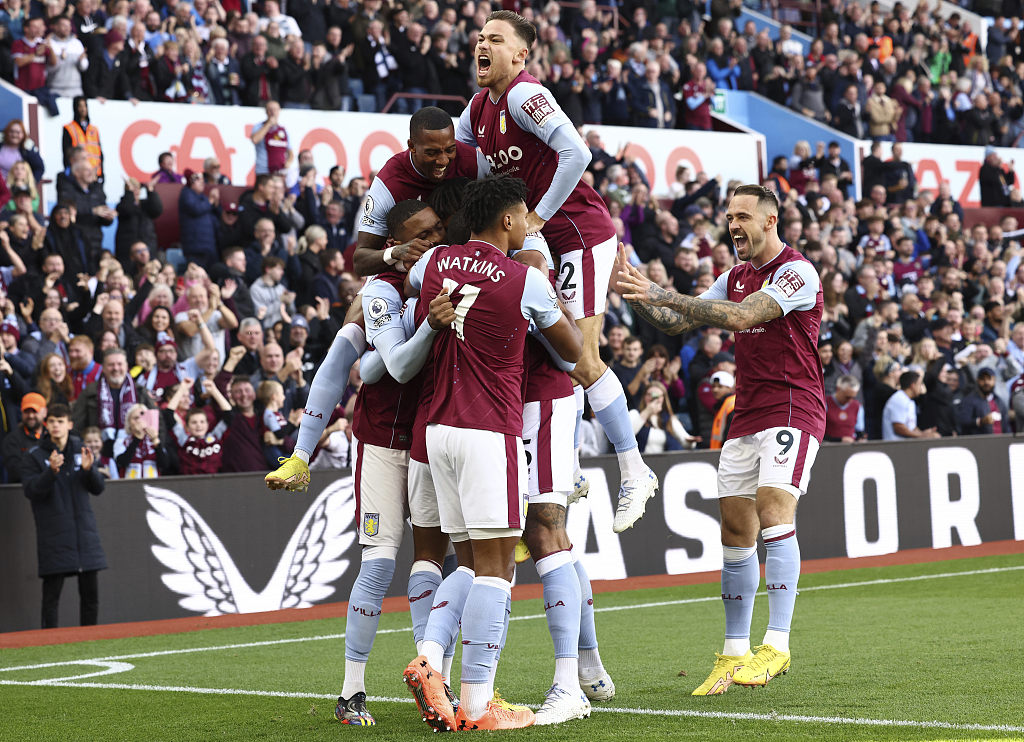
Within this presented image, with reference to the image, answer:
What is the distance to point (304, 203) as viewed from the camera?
627 inches

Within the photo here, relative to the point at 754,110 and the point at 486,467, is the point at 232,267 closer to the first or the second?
the point at 486,467

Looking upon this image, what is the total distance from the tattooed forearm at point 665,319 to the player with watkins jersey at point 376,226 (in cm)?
111

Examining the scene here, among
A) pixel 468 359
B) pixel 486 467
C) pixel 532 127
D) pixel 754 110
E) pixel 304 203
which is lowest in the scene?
pixel 486 467

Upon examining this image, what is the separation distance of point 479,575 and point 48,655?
5346 mm

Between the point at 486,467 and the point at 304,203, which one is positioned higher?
the point at 304,203

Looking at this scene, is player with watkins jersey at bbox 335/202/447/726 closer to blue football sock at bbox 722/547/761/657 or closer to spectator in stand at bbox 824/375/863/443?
blue football sock at bbox 722/547/761/657

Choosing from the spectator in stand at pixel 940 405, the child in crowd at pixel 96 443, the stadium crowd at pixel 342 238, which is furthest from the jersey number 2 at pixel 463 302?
the spectator in stand at pixel 940 405

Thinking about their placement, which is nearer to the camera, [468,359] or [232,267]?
[468,359]

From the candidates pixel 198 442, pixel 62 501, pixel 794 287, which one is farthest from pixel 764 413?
pixel 198 442

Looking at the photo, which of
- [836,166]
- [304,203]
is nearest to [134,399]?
[304,203]

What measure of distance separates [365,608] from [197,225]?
9.31 m

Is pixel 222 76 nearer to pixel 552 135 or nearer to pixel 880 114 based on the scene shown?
pixel 552 135

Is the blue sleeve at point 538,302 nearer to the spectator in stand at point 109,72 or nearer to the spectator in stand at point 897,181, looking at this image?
the spectator in stand at point 109,72

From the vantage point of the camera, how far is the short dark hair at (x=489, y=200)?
6105 mm
